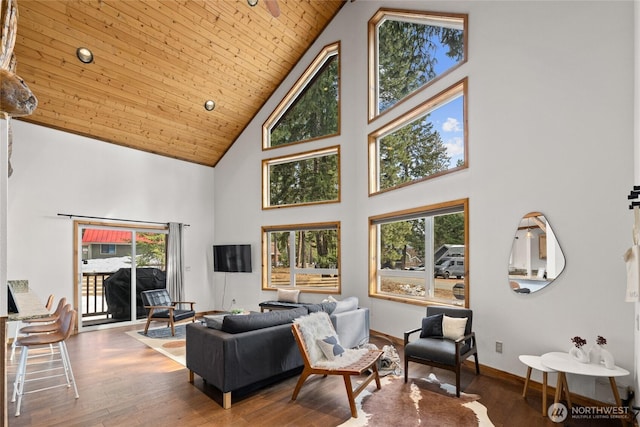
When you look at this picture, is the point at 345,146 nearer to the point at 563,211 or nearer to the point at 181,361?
the point at 563,211

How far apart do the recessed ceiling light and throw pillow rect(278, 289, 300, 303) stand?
508 cm

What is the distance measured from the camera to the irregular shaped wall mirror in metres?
3.54

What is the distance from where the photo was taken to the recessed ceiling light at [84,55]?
5273 millimetres

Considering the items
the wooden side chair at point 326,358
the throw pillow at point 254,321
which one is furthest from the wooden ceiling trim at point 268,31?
the wooden side chair at point 326,358

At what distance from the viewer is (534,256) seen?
3.68 metres

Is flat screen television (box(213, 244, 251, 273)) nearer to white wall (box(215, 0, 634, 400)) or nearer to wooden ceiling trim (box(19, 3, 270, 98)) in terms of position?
wooden ceiling trim (box(19, 3, 270, 98))

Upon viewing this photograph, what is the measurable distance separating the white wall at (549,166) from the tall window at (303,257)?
1.94 metres

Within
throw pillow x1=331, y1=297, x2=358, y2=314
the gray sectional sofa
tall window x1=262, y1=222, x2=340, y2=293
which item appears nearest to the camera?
the gray sectional sofa

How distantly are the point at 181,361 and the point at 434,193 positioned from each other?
4067mm

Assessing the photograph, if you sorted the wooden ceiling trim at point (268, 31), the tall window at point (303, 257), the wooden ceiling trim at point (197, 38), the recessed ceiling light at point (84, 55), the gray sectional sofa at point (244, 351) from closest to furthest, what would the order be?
1. the gray sectional sofa at point (244, 351)
2. the recessed ceiling light at point (84, 55)
3. the wooden ceiling trim at point (197, 38)
4. the wooden ceiling trim at point (268, 31)
5. the tall window at point (303, 257)

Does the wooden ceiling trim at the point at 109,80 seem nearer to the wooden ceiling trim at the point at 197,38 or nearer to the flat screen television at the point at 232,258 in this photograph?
the wooden ceiling trim at the point at 197,38

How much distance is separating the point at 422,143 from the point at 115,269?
20.1ft

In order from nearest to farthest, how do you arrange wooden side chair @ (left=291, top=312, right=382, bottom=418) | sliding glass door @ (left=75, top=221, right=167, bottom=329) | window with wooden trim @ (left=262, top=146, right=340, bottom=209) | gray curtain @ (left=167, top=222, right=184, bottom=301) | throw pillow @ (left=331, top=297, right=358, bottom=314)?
wooden side chair @ (left=291, top=312, right=382, bottom=418) < throw pillow @ (left=331, top=297, right=358, bottom=314) < sliding glass door @ (left=75, top=221, right=167, bottom=329) < window with wooden trim @ (left=262, top=146, right=340, bottom=209) < gray curtain @ (left=167, top=222, right=184, bottom=301)

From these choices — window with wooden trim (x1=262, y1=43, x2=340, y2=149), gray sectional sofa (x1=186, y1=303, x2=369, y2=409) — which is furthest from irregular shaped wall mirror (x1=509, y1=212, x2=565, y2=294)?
window with wooden trim (x1=262, y1=43, x2=340, y2=149)
